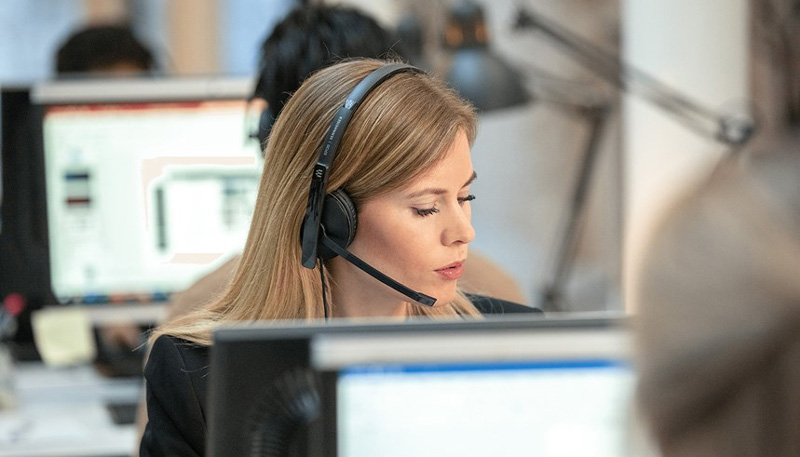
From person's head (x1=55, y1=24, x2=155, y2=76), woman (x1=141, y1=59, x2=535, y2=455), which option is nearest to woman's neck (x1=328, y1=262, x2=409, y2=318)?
woman (x1=141, y1=59, x2=535, y2=455)

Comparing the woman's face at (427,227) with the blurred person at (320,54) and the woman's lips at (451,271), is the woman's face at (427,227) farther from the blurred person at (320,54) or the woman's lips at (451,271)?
the blurred person at (320,54)

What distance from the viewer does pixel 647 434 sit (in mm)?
346

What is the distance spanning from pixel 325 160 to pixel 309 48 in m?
0.52

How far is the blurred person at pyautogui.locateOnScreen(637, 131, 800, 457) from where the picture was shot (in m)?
0.31

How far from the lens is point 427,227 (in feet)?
3.96

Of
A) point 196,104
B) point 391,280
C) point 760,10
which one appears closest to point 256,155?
point 196,104

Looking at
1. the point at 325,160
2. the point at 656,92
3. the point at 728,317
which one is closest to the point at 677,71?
the point at 656,92

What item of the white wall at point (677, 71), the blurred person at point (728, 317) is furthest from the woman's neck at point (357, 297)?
the white wall at point (677, 71)

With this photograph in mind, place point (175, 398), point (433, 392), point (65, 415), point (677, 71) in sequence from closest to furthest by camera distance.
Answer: point (433, 392) → point (175, 398) → point (65, 415) → point (677, 71)

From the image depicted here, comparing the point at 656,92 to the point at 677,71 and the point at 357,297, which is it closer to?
the point at 677,71

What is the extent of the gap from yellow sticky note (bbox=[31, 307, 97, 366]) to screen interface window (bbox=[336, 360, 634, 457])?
1568mm

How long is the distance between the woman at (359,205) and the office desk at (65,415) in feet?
1.85

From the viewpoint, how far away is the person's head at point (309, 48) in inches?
63.9

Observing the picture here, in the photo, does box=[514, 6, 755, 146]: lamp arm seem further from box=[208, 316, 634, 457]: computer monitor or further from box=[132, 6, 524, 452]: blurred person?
box=[208, 316, 634, 457]: computer monitor
